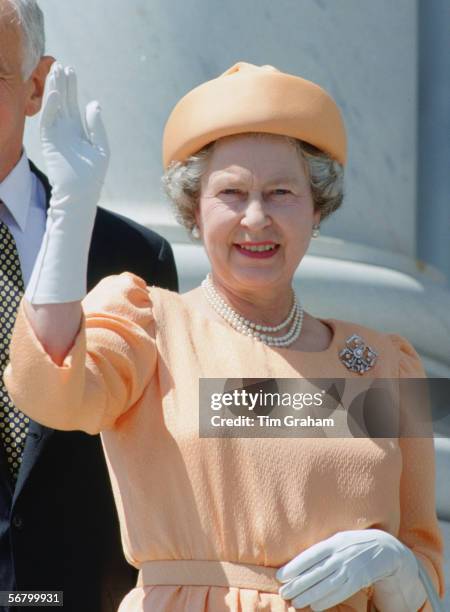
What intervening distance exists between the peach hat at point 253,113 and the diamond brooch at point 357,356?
0.32 metres

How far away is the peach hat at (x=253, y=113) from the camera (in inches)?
100

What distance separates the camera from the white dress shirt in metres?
2.84

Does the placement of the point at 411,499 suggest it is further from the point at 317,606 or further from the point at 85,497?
the point at 85,497

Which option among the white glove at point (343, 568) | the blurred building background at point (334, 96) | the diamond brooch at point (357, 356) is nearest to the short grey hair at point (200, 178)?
the diamond brooch at point (357, 356)

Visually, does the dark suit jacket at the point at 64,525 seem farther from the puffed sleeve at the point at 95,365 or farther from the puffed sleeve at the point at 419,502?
the puffed sleeve at the point at 419,502

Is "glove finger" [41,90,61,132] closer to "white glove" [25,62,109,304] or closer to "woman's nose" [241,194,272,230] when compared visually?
"white glove" [25,62,109,304]

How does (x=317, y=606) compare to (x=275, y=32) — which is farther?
(x=275, y=32)

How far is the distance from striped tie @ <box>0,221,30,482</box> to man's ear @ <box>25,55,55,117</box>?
313 millimetres

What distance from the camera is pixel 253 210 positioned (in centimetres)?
252

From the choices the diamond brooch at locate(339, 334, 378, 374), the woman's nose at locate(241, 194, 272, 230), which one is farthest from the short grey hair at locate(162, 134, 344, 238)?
the diamond brooch at locate(339, 334, 378, 374)

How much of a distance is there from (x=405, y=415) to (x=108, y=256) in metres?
0.67

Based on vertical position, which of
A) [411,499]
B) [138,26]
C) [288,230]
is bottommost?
[411,499]

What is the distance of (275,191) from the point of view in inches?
101

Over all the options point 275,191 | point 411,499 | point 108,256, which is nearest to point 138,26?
point 108,256
